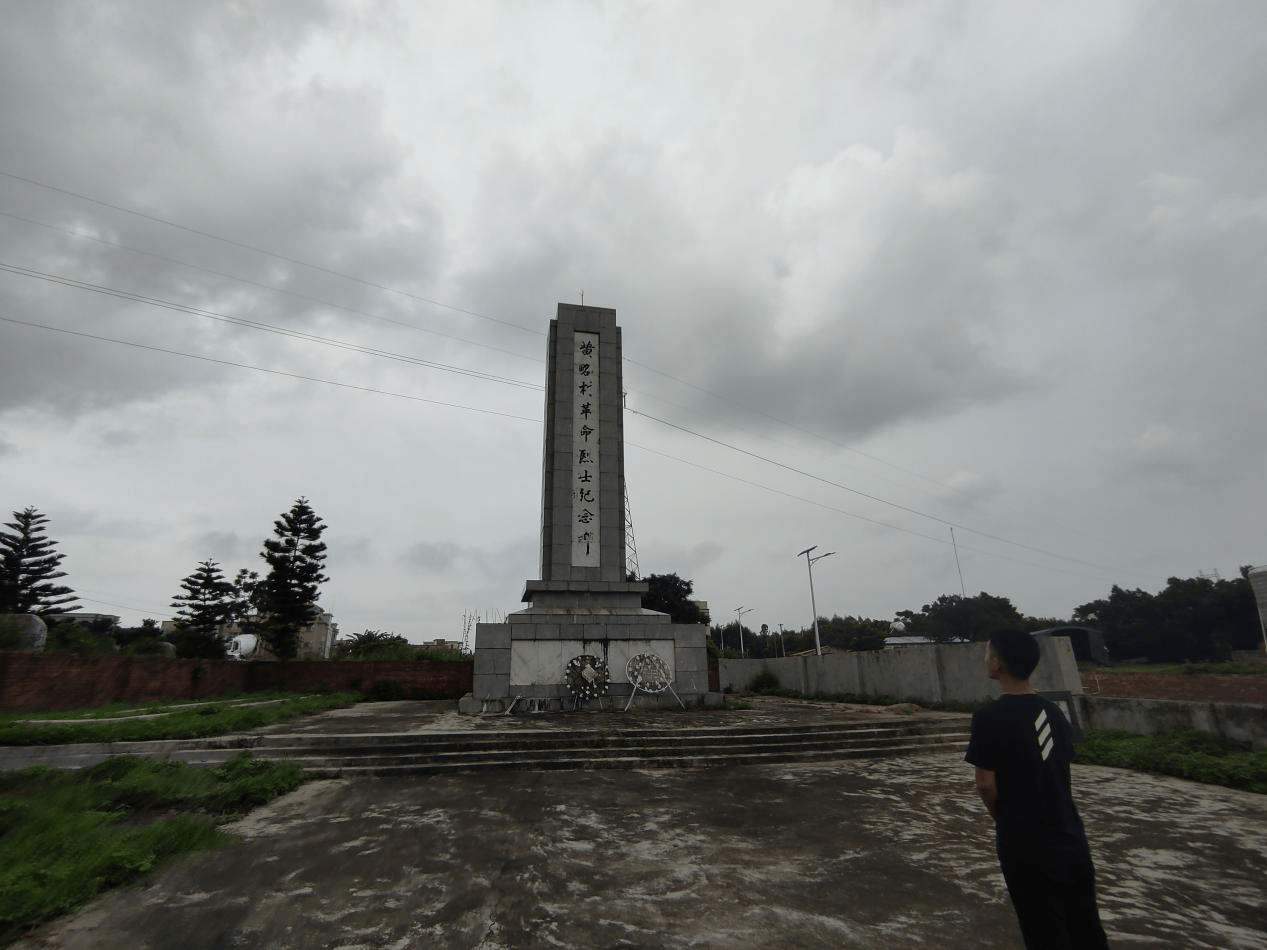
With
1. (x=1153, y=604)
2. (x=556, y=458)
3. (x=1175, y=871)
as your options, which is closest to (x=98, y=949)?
(x=1175, y=871)

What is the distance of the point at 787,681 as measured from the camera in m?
21.4

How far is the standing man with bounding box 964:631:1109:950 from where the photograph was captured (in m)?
2.05

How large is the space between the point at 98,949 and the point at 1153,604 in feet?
218

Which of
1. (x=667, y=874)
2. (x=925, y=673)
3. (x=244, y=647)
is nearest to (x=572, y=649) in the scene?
(x=925, y=673)

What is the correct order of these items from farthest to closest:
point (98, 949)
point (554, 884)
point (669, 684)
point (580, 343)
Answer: point (580, 343)
point (669, 684)
point (554, 884)
point (98, 949)

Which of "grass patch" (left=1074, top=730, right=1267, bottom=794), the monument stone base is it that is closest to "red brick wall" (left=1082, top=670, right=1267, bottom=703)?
"grass patch" (left=1074, top=730, right=1267, bottom=794)

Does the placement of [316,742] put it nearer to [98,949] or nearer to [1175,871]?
[98,949]

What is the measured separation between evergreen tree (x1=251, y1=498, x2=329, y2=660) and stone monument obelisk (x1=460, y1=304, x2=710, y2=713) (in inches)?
793

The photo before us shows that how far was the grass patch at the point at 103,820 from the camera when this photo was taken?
3.58 m

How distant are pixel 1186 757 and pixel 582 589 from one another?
1088cm

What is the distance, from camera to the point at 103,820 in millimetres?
4836

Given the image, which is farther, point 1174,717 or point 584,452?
point 584,452

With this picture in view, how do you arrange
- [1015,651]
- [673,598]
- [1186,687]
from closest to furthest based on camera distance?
[1015,651] → [1186,687] → [673,598]

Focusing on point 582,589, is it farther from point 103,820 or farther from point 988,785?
point 988,785
